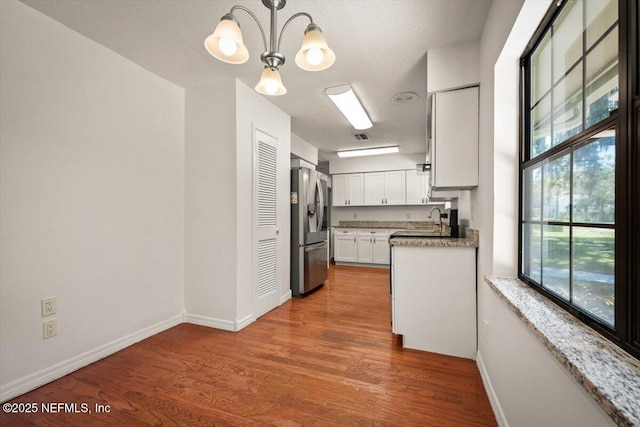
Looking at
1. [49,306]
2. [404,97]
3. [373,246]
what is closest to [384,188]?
[373,246]

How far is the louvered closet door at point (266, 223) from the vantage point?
10.1 ft

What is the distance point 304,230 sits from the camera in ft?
12.8

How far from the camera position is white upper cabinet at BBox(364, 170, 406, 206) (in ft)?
20.3

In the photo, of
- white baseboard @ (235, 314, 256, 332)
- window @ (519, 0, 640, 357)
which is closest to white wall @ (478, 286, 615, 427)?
window @ (519, 0, 640, 357)

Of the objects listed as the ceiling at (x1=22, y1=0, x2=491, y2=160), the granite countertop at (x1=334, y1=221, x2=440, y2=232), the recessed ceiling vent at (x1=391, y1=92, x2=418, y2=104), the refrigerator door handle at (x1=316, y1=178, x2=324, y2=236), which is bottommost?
the granite countertop at (x1=334, y1=221, x2=440, y2=232)

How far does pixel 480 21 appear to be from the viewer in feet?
6.43

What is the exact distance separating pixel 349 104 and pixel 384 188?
334 centimetres

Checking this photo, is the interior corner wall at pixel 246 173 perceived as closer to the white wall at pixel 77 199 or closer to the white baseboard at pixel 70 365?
the white wall at pixel 77 199

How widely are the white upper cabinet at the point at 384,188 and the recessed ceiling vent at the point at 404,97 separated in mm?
2982

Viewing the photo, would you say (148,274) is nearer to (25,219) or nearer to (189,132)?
(25,219)

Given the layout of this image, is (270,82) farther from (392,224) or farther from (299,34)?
(392,224)

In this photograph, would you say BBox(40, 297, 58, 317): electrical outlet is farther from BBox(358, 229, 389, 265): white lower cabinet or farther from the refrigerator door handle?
BBox(358, 229, 389, 265): white lower cabinet

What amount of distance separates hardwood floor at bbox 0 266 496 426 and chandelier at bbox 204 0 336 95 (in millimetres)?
1893

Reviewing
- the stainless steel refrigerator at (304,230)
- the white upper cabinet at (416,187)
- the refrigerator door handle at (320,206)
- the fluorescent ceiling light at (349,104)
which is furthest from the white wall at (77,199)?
the white upper cabinet at (416,187)
